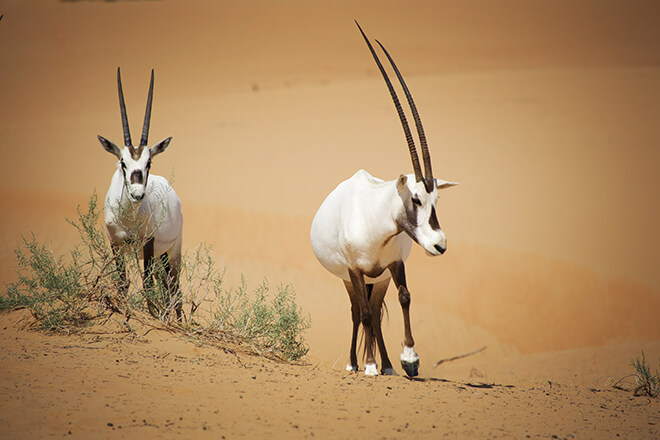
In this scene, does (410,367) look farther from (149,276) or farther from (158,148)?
(158,148)

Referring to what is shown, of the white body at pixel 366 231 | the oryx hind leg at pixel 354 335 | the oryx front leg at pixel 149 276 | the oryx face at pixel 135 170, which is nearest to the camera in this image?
the white body at pixel 366 231

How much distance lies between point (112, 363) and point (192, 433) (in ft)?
4.76

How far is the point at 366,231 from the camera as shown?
579 cm

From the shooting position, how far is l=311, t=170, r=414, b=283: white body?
568cm

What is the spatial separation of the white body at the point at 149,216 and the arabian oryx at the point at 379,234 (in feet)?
6.20

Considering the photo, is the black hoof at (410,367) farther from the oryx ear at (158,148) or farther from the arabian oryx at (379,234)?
the oryx ear at (158,148)

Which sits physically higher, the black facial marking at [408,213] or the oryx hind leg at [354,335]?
the black facial marking at [408,213]

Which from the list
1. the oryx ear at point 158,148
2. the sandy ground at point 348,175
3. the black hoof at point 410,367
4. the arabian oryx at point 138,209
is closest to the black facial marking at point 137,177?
the arabian oryx at point 138,209

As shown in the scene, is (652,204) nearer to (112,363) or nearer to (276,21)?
(112,363)

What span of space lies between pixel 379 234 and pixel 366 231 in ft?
0.50

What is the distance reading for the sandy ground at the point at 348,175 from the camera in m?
4.41

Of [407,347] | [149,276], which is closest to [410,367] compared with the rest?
[407,347]

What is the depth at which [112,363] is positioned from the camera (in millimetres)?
4766

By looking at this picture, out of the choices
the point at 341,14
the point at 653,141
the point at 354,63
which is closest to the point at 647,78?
the point at 653,141
